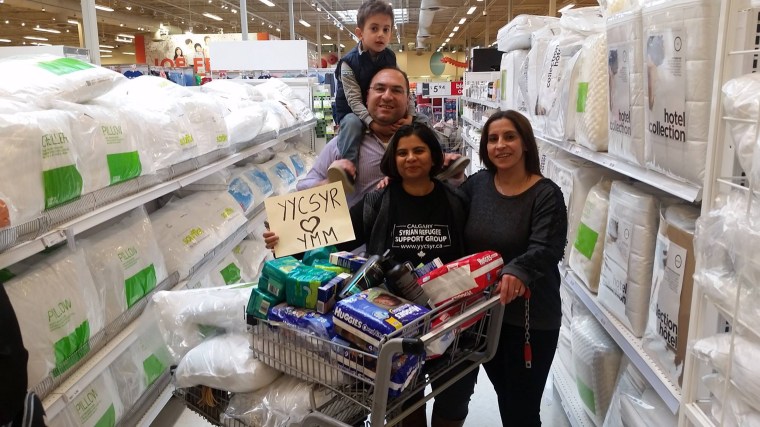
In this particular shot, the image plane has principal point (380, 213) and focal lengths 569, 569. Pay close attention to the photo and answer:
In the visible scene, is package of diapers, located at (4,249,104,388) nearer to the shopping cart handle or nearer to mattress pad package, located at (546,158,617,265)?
the shopping cart handle

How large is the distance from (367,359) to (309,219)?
538 millimetres

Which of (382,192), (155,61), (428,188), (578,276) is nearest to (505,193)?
(428,188)

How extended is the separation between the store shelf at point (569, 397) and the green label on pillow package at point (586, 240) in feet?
2.30

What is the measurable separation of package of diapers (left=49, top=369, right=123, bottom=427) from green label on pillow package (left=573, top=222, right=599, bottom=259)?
75.5 inches

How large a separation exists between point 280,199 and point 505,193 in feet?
2.40

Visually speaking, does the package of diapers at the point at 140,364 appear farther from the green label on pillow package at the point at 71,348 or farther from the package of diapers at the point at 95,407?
the green label on pillow package at the point at 71,348

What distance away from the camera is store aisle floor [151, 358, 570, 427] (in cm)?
277

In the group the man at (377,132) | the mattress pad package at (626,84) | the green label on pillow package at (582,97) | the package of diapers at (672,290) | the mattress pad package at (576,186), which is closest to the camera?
the package of diapers at (672,290)

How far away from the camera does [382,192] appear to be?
1885 millimetres

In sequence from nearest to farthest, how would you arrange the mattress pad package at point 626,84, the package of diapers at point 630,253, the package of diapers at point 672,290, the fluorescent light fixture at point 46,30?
1. the package of diapers at point 672,290
2. the mattress pad package at point 626,84
3. the package of diapers at point 630,253
4. the fluorescent light fixture at point 46,30

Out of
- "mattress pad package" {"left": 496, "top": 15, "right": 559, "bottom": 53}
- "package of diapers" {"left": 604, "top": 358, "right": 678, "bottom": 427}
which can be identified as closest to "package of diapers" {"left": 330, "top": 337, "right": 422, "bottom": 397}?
"package of diapers" {"left": 604, "top": 358, "right": 678, "bottom": 427}

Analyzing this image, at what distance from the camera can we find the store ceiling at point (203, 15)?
18.7 metres

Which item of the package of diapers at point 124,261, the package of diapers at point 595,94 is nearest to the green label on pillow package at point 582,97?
the package of diapers at point 595,94

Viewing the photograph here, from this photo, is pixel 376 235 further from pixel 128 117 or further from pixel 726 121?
pixel 128 117
